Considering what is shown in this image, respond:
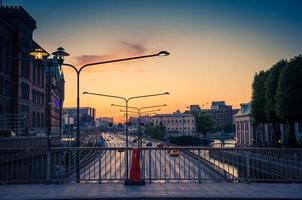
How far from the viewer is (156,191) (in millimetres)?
11992

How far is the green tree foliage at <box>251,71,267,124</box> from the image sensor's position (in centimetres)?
6669

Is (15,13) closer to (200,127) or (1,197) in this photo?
(1,197)

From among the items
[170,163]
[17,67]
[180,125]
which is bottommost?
[170,163]

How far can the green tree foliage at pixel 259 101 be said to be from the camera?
6669 centimetres

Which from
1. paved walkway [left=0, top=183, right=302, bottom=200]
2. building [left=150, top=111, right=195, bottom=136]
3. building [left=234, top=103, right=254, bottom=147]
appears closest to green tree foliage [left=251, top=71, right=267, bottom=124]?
building [left=234, top=103, right=254, bottom=147]

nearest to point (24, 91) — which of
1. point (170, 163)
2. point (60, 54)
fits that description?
point (60, 54)

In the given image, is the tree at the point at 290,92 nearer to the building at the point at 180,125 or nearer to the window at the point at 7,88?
the window at the point at 7,88

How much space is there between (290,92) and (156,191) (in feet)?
151

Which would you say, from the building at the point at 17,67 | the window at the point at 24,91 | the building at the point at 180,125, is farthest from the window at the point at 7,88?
the building at the point at 180,125

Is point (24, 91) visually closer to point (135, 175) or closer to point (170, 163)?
point (170, 163)

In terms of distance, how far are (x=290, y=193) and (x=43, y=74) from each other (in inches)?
3134

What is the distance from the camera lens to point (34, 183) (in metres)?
14.2

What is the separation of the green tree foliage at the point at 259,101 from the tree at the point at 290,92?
38.9 feet

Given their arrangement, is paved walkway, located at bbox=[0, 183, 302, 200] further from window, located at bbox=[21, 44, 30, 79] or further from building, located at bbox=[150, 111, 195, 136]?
building, located at bbox=[150, 111, 195, 136]
